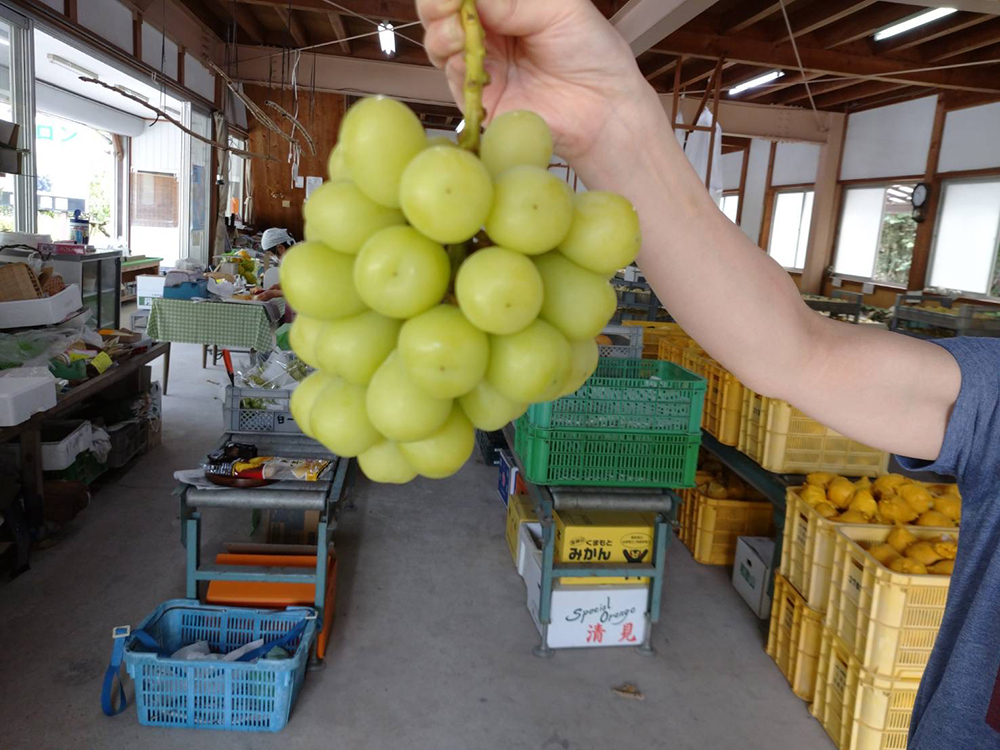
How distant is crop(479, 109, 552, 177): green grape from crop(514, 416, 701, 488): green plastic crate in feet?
8.22

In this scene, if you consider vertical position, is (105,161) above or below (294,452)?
above

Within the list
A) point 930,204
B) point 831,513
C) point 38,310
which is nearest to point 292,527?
point 38,310

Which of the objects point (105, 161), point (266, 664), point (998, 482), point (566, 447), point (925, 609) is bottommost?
point (266, 664)

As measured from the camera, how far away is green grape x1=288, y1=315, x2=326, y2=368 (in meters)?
0.56

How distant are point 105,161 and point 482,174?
571 inches

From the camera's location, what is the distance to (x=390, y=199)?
50 centimetres

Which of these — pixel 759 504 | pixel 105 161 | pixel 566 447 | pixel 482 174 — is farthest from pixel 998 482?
pixel 105 161

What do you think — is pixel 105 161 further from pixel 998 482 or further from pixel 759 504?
pixel 998 482

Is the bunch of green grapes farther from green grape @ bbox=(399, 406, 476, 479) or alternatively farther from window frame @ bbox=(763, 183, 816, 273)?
window frame @ bbox=(763, 183, 816, 273)

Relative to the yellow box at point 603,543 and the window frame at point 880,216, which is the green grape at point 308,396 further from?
the window frame at point 880,216

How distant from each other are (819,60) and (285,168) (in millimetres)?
8061

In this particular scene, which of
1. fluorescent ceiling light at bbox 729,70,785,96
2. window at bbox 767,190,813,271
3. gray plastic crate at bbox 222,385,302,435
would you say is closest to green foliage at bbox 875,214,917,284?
window at bbox 767,190,813,271

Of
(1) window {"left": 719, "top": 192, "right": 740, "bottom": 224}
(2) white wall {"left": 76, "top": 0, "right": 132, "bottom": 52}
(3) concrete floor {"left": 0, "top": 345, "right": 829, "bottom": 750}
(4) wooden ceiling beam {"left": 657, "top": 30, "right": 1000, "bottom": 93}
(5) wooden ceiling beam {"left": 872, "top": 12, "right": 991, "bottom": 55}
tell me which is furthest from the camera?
(1) window {"left": 719, "top": 192, "right": 740, "bottom": 224}

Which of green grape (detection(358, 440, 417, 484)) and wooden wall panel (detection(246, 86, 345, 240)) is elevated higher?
wooden wall panel (detection(246, 86, 345, 240))
